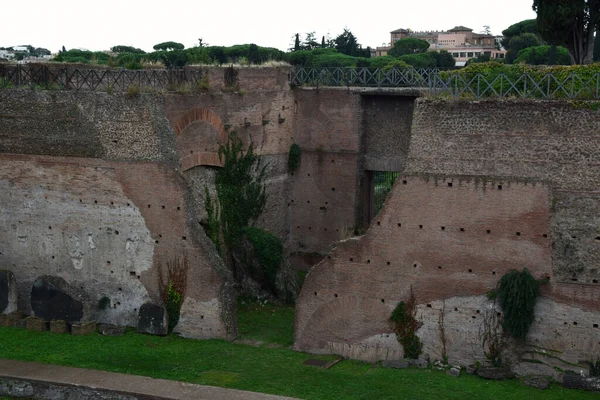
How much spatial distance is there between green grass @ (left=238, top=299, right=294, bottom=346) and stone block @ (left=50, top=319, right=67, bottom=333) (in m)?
3.39

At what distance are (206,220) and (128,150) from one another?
93.7 inches

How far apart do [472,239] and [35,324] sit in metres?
8.60

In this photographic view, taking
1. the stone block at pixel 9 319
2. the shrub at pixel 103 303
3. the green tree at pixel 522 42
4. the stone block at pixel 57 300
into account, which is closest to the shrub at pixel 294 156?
the shrub at pixel 103 303

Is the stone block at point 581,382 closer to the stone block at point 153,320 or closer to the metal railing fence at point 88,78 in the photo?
the stone block at point 153,320

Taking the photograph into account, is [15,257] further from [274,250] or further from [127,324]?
[274,250]

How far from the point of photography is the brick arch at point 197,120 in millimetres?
16766

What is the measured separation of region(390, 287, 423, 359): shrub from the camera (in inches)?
569

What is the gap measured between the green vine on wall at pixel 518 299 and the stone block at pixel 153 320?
627cm

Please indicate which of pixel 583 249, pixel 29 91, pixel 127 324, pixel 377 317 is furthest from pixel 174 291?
pixel 583 249

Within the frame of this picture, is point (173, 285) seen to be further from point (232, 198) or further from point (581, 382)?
point (581, 382)

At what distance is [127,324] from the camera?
54.4 feet

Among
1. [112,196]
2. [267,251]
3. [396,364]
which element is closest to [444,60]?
[267,251]

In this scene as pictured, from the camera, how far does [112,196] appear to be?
1628 cm

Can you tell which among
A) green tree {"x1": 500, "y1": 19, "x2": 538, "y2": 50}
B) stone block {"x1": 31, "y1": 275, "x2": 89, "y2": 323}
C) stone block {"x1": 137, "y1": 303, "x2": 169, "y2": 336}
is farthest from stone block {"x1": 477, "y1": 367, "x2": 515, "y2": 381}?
green tree {"x1": 500, "y1": 19, "x2": 538, "y2": 50}
